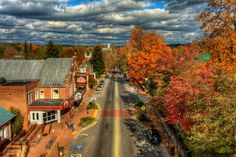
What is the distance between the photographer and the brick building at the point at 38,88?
35.8m

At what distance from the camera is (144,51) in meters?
57.0

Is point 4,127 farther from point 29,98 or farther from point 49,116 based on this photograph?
point 49,116

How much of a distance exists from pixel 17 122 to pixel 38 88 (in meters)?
9.31

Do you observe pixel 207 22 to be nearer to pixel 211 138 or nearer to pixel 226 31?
pixel 226 31

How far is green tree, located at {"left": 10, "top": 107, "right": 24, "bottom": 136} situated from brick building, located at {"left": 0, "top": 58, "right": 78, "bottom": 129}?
0.71m

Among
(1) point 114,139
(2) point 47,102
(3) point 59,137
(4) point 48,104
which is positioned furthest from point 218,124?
(2) point 47,102

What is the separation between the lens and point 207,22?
2553 centimetres

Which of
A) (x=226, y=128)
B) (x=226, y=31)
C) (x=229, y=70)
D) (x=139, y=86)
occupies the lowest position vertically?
(x=139, y=86)

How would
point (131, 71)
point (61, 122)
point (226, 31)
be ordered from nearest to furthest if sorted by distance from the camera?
1. point (226, 31)
2. point (61, 122)
3. point (131, 71)

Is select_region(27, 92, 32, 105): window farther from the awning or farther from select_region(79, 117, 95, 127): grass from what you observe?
select_region(79, 117, 95, 127): grass

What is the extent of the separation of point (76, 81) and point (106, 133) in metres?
18.9

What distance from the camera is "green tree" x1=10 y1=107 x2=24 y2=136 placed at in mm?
33156

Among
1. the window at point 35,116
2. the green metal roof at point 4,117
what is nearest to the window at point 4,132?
the green metal roof at point 4,117

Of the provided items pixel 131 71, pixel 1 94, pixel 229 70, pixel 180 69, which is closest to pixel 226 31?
pixel 229 70
